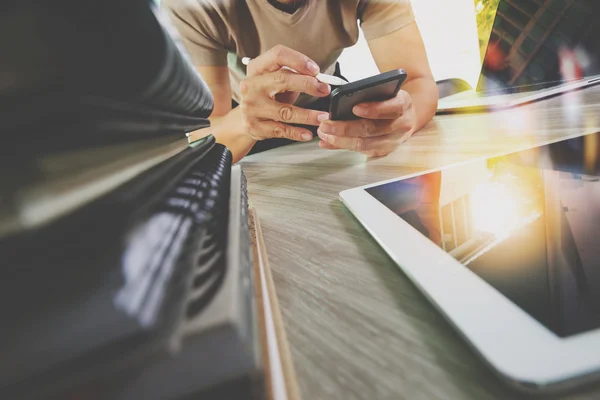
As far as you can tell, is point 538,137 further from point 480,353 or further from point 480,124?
point 480,353

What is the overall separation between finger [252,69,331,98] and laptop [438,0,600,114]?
1.49 ft

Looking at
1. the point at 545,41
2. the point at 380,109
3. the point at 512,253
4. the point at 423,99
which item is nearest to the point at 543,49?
the point at 545,41

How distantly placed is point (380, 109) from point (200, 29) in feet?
2.19

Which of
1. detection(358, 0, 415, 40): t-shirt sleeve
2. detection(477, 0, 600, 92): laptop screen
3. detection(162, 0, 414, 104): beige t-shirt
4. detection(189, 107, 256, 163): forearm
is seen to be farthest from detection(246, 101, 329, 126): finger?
detection(477, 0, 600, 92): laptop screen

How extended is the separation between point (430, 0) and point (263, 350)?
2.87 metres

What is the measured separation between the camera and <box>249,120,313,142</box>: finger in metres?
0.66

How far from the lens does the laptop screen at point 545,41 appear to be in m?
0.76

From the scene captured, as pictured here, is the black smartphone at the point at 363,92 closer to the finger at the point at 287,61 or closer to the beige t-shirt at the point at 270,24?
the finger at the point at 287,61

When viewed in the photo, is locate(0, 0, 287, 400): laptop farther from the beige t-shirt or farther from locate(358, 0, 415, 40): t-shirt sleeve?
locate(358, 0, 415, 40): t-shirt sleeve

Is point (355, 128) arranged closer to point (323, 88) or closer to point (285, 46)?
point (323, 88)

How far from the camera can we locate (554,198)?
0.23m

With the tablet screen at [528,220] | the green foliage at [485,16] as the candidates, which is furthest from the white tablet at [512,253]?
the green foliage at [485,16]

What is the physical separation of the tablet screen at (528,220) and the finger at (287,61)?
0.29 meters

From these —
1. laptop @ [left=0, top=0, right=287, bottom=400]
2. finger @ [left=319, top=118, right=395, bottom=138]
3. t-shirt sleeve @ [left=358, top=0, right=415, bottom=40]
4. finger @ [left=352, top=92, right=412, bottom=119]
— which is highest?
t-shirt sleeve @ [left=358, top=0, right=415, bottom=40]
